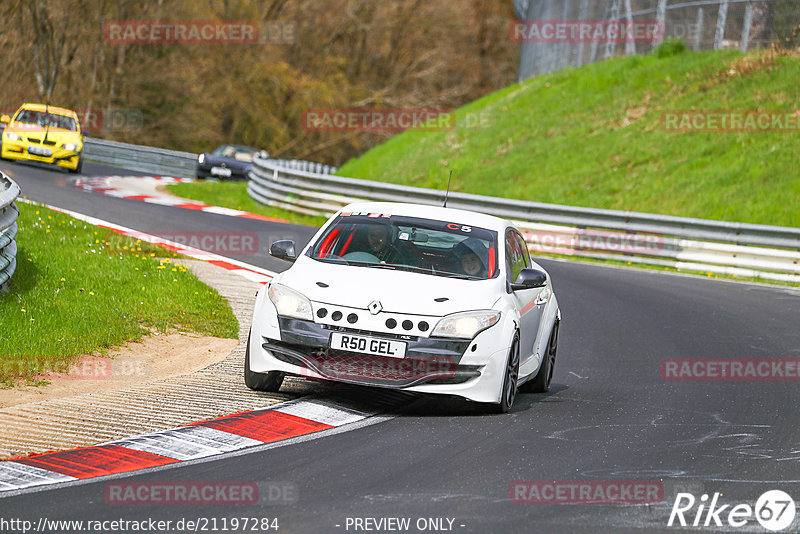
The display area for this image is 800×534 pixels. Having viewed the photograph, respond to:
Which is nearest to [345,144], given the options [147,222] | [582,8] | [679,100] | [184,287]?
[582,8]

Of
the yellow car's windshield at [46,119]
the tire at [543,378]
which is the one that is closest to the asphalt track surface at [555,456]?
the tire at [543,378]

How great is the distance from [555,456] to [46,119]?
24572 millimetres

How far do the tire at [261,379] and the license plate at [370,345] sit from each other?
0.70 meters

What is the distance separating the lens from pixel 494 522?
17.6 ft

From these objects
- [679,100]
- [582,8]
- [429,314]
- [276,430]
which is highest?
[582,8]

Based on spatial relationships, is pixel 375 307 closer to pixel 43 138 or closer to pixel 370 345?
pixel 370 345

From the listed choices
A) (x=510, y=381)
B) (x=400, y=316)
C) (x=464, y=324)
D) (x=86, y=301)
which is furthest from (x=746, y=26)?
(x=400, y=316)

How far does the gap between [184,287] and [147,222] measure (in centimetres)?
737

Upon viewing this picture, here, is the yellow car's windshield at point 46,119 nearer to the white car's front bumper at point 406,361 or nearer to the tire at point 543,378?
the tire at point 543,378

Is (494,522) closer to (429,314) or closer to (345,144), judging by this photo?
(429,314)

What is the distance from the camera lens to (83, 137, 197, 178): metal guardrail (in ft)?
126

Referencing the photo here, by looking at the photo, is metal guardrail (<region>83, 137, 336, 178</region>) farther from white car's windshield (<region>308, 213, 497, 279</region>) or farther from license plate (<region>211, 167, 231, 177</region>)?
white car's windshield (<region>308, 213, 497, 279</region>)

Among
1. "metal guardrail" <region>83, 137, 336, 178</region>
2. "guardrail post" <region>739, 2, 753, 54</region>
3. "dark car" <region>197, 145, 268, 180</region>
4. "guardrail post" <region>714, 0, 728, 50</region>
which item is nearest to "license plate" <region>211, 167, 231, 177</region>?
"dark car" <region>197, 145, 268, 180</region>

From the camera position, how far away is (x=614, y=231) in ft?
73.4
